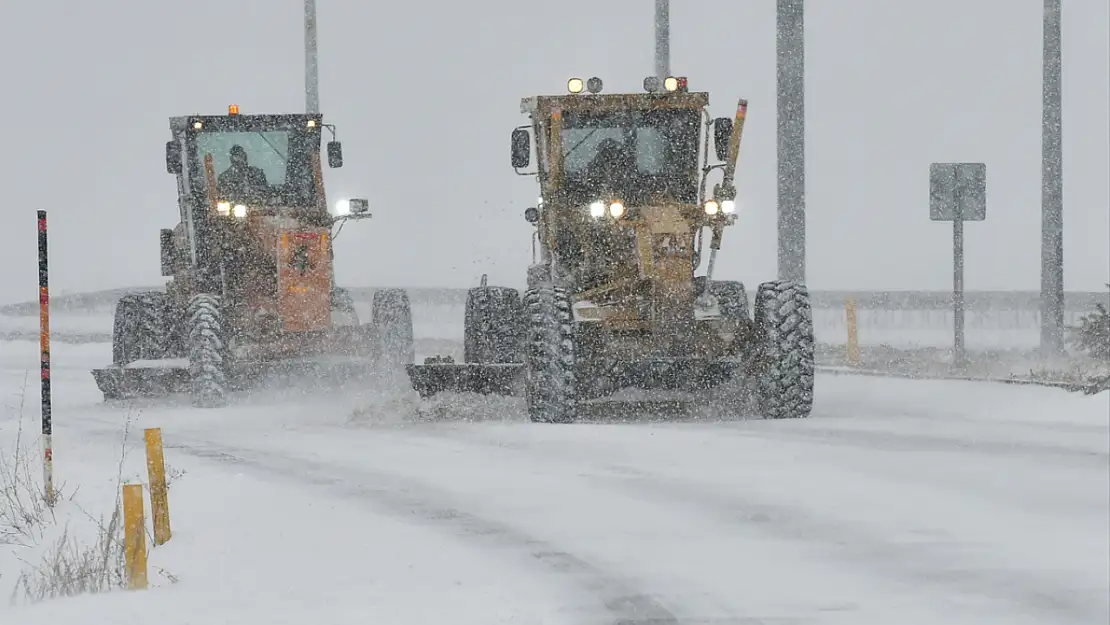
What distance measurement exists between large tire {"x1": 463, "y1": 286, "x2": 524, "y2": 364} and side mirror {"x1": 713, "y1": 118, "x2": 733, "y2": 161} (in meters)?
2.40

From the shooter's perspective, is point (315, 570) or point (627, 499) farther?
point (627, 499)

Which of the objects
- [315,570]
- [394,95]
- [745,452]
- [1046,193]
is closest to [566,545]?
[315,570]

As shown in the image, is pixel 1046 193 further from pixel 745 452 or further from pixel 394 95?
pixel 394 95

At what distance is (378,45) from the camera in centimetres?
7931

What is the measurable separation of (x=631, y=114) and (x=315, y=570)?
898 cm

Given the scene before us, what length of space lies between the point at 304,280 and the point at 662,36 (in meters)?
8.18

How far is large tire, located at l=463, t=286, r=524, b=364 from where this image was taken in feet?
57.0

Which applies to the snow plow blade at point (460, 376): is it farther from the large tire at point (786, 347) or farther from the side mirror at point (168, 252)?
the side mirror at point (168, 252)

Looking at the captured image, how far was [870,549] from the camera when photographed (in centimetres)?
922

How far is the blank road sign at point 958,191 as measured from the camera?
74.4 ft

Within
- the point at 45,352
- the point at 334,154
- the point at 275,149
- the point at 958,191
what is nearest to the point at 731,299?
the point at 334,154

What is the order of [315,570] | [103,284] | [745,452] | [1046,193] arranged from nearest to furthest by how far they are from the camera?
[315,570] < [745,452] < [1046,193] < [103,284]

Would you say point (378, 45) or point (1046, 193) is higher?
point (378, 45)

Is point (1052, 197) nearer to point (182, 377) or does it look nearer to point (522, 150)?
point (522, 150)
